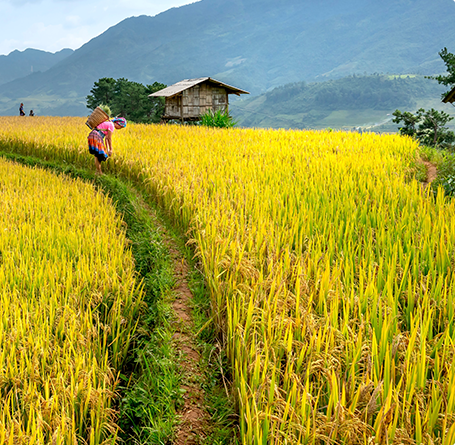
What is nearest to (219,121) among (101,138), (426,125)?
(101,138)

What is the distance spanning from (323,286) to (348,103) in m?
164

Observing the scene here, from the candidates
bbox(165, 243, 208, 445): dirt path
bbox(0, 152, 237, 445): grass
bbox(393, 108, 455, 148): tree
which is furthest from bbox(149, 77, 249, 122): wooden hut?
bbox(165, 243, 208, 445): dirt path

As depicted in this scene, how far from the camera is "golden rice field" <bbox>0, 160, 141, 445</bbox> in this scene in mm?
1935

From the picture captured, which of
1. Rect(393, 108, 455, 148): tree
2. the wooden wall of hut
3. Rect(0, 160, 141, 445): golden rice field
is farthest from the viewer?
the wooden wall of hut

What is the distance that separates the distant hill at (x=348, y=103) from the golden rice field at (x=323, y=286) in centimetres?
12874

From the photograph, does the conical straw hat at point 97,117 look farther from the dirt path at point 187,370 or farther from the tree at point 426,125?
the tree at point 426,125

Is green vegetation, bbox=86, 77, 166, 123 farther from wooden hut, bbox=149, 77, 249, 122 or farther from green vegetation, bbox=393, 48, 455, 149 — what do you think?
green vegetation, bbox=393, 48, 455, 149

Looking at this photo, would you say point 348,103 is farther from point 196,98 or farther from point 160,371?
point 160,371

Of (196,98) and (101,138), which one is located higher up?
(196,98)

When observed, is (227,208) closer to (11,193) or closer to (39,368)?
(39,368)

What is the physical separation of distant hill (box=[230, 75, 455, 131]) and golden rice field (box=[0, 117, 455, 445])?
129 m

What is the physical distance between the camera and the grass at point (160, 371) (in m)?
2.21

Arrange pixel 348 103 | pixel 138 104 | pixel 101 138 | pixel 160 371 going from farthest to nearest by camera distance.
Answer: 1. pixel 348 103
2. pixel 138 104
3. pixel 101 138
4. pixel 160 371

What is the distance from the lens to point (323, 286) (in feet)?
8.44
